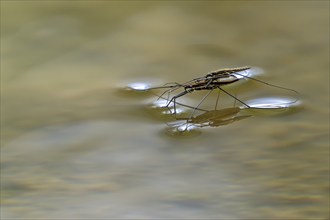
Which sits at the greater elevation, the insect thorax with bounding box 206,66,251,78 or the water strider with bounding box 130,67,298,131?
the insect thorax with bounding box 206,66,251,78

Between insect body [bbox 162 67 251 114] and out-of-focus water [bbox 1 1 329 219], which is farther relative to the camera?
insect body [bbox 162 67 251 114]

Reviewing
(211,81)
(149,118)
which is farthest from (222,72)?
(149,118)

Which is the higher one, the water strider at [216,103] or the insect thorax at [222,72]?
the insect thorax at [222,72]

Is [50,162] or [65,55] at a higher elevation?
[65,55]

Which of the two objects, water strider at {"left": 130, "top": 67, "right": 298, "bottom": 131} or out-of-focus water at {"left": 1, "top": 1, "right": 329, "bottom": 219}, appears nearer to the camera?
out-of-focus water at {"left": 1, "top": 1, "right": 329, "bottom": 219}

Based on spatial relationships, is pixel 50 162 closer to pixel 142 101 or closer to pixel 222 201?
pixel 142 101

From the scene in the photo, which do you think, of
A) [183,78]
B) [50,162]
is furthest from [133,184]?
[183,78]
